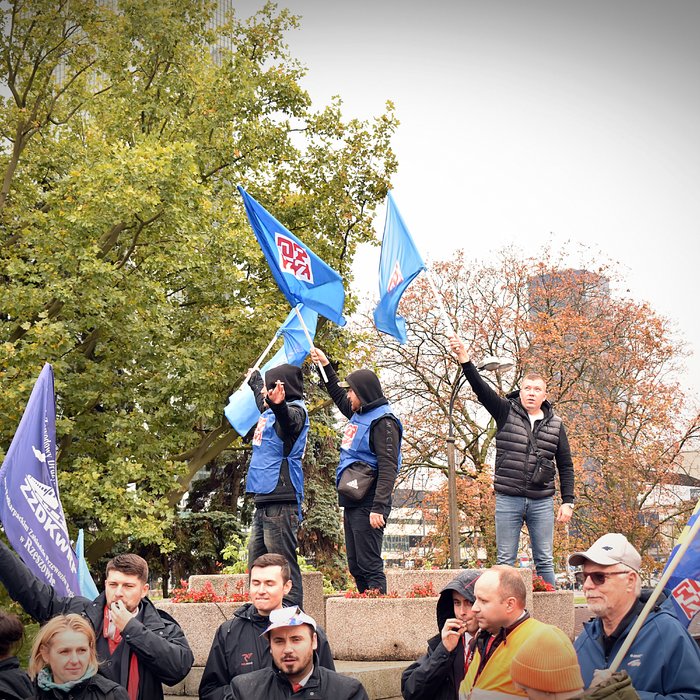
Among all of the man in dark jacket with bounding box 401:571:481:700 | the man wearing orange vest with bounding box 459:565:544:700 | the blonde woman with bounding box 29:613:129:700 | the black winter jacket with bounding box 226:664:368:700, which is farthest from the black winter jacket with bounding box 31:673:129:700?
the man wearing orange vest with bounding box 459:565:544:700

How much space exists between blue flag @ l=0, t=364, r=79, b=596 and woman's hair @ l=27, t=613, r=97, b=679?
2787 millimetres

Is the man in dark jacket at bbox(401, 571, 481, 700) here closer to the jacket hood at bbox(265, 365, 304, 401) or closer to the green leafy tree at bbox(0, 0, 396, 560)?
the jacket hood at bbox(265, 365, 304, 401)

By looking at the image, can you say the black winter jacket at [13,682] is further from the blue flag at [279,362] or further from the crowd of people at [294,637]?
the blue flag at [279,362]

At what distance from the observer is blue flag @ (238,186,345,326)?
35.4ft

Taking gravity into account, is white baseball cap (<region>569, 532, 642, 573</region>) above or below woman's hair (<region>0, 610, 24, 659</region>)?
above

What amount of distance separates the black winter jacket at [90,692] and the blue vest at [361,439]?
3700 millimetres

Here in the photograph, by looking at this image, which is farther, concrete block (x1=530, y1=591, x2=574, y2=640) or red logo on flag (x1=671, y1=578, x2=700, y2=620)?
concrete block (x1=530, y1=591, x2=574, y2=640)

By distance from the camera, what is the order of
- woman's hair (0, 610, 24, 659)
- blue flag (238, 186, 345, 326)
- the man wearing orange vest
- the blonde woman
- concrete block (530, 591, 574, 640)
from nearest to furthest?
the man wearing orange vest < the blonde woman < woman's hair (0, 610, 24, 659) < concrete block (530, 591, 574, 640) < blue flag (238, 186, 345, 326)

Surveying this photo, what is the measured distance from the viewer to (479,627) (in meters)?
4.95

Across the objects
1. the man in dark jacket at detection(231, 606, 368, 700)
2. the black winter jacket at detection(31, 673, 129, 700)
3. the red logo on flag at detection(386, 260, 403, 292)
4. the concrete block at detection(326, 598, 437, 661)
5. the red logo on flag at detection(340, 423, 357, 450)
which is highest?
the red logo on flag at detection(386, 260, 403, 292)

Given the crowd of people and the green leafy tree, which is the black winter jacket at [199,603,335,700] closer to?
the crowd of people

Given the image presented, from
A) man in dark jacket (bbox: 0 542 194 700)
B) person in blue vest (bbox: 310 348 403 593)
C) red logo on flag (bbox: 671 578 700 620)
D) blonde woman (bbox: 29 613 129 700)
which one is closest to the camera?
blonde woman (bbox: 29 613 129 700)

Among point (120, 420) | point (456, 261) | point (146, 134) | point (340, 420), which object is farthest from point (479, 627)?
point (456, 261)

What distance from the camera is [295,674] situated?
4.92 m
